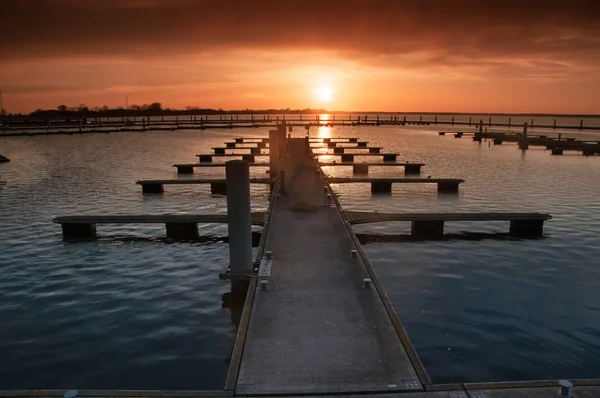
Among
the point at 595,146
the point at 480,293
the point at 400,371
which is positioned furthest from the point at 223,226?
the point at 595,146

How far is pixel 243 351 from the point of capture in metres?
6.52

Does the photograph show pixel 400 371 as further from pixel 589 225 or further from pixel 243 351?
pixel 589 225

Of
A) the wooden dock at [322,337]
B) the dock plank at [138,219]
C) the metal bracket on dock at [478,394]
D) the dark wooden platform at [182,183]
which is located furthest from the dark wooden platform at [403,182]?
the metal bracket on dock at [478,394]

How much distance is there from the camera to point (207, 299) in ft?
36.7

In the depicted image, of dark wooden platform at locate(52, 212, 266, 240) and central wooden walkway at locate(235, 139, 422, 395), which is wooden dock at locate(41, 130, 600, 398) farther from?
dark wooden platform at locate(52, 212, 266, 240)

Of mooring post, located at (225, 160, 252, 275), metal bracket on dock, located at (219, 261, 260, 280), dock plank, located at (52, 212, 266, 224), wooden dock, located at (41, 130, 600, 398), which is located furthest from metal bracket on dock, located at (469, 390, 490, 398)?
dock plank, located at (52, 212, 266, 224)

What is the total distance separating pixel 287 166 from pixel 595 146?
38922 millimetres

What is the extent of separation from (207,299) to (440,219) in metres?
9.63

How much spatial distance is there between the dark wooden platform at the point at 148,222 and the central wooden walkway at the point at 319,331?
502 centimetres

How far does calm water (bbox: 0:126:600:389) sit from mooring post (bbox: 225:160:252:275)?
1481mm

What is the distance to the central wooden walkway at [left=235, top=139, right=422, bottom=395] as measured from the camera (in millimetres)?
5785

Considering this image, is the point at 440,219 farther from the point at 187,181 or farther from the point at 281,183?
the point at 187,181

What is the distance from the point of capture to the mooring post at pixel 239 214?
9359mm

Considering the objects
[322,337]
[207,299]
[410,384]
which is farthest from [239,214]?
[410,384]
